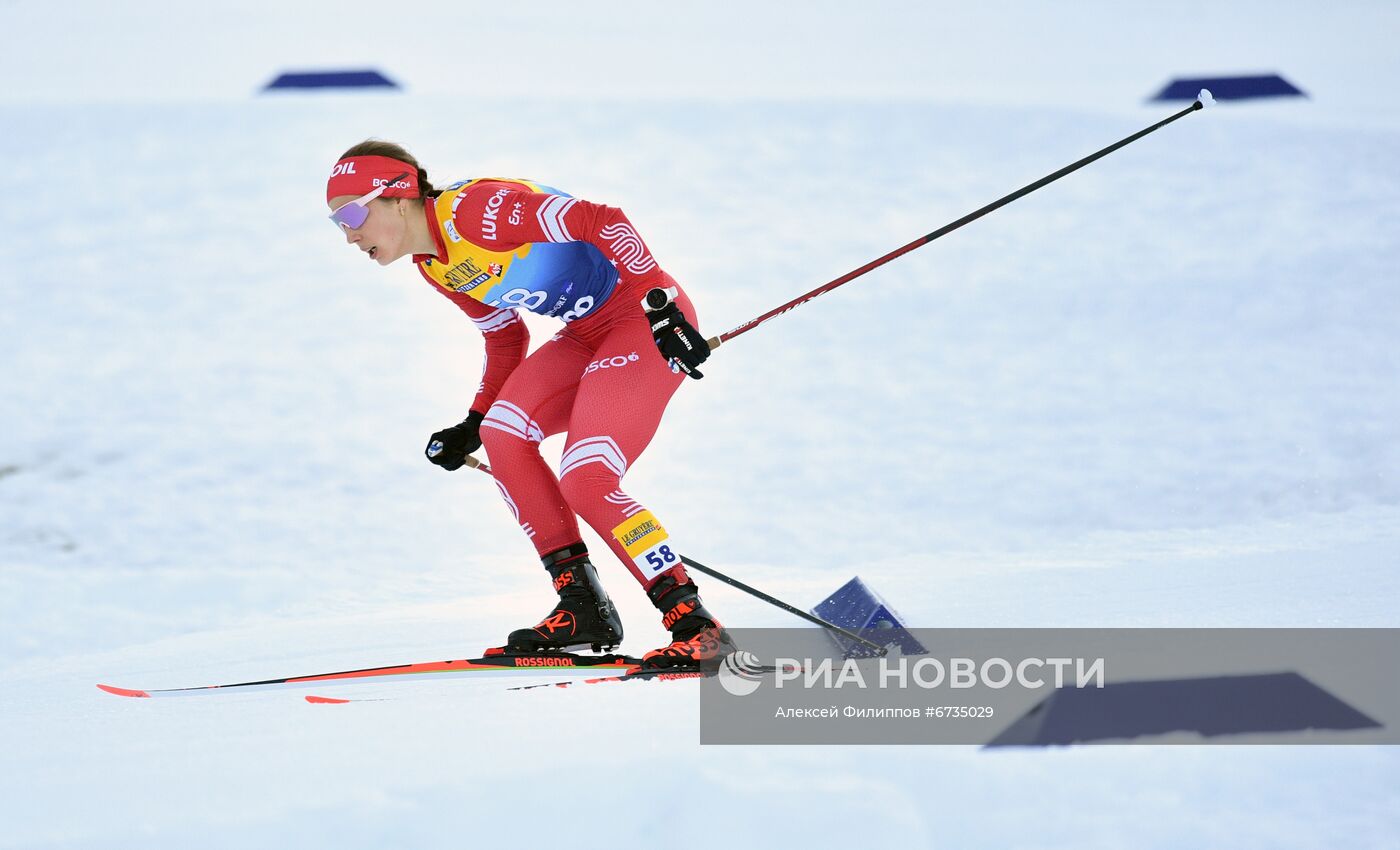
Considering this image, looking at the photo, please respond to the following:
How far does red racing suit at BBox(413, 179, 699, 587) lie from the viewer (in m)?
3.35

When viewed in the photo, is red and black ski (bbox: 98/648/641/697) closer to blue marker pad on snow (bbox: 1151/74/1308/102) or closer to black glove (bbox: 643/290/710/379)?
black glove (bbox: 643/290/710/379)

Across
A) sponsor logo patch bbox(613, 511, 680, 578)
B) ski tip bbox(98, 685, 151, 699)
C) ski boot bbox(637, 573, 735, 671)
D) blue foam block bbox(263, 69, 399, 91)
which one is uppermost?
blue foam block bbox(263, 69, 399, 91)

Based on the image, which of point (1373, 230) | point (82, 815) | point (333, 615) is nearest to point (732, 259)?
point (1373, 230)

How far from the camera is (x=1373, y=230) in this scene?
8148 millimetres

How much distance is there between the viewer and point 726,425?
661 cm

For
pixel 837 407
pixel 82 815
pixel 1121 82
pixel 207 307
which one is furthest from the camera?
pixel 1121 82

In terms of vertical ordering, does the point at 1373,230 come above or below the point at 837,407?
above

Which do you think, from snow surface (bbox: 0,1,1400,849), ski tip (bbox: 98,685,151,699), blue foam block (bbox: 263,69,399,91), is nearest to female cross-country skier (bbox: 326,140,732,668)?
snow surface (bbox: 0,1,1400,849)

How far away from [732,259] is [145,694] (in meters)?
5.63

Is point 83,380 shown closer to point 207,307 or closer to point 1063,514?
point 207,307

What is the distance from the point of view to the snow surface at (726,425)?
2.48m

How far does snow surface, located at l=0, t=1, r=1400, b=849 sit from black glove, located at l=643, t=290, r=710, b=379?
77 cm

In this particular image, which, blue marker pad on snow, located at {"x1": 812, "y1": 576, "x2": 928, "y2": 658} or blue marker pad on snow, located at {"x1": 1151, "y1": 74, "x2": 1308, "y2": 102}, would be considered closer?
blue marker pad on snow, located at {"x1": 812, "y1": 576, "x2": 928, "y2": 658}

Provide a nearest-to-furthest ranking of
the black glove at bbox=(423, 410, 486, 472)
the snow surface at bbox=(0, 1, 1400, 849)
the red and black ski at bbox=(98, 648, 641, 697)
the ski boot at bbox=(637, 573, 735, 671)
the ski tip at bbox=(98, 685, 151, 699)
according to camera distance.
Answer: the snow surface at bbox=(0, 1, 1400, 849) < the ski boot at bbox=(637, 573, 735, 671) < the red and black ski at bbox=(98, 648, 641, 697) < the ski tip at bbox=(98, 685, 151, 699) < the black glove at bbox=(423, 410, 486, 472)
